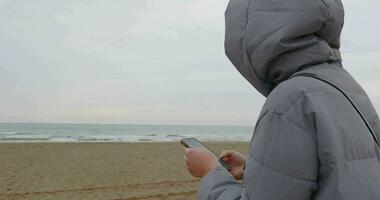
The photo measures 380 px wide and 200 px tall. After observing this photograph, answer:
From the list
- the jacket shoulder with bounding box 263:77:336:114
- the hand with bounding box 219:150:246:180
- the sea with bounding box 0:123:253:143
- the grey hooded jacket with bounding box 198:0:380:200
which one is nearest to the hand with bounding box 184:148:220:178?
the grey hooded jacket with bounding box 198:0:380:200

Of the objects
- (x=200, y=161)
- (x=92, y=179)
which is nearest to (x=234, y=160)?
(x=200, y=161)

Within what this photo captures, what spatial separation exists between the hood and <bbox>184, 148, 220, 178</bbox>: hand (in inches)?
12.3

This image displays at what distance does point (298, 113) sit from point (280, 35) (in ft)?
0.82

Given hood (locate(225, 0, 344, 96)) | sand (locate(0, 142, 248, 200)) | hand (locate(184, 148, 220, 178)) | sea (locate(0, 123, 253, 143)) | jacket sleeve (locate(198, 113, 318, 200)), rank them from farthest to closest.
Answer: sea (locate(0, 123, 253, 143))
sand (locate(0, 142, 248, 200))
hand (locate(184, 148, 220, 178))
hood (locate(225, 0, 344, 96))
jacket sleeve (locate(198, 113, 318, 200))

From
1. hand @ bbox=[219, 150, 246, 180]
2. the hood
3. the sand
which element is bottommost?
Result: the sand

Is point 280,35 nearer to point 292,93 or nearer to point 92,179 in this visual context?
point 292,93

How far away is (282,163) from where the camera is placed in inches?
53.6

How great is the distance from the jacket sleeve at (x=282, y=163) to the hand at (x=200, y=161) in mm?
295

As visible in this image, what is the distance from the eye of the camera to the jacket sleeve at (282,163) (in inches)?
53.5

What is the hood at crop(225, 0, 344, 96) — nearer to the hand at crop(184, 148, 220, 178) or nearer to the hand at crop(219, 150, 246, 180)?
the hand at crop(184, 148, 220, 178)

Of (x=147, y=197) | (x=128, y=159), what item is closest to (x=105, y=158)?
(x=128, y=159)

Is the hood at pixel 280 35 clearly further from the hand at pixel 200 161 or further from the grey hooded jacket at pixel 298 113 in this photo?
the hand at pixel 200 161

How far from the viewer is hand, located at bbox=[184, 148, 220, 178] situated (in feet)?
5.59

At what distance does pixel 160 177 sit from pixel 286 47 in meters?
15.1
